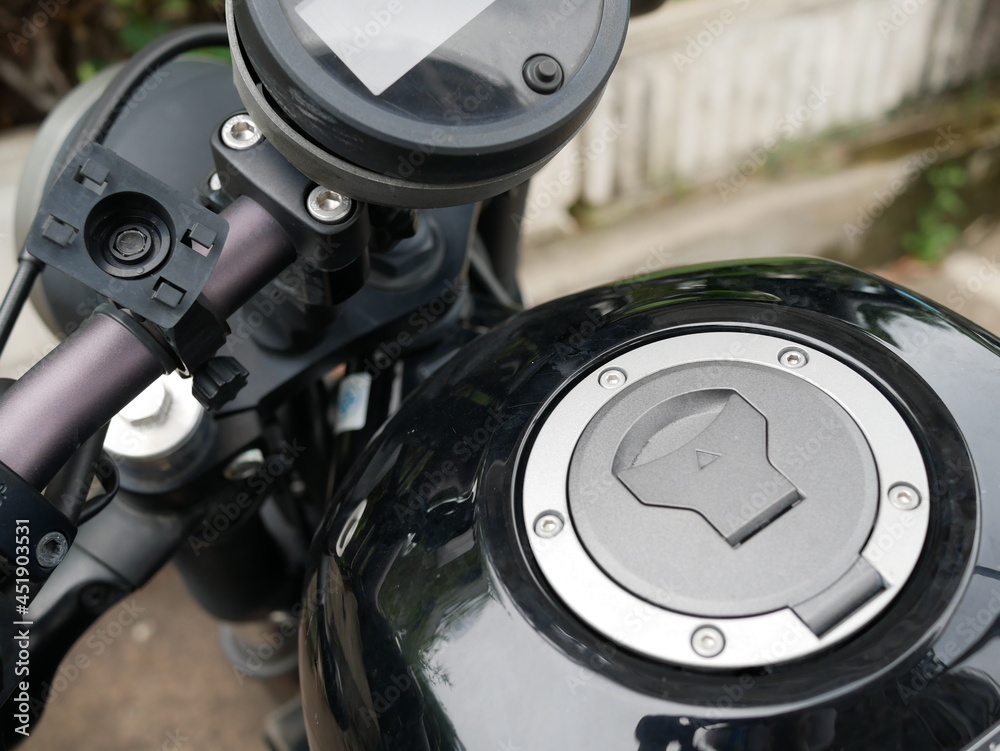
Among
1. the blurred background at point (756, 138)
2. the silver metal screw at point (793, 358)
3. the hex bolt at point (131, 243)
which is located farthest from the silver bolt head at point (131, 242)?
the blurred background at point (756, 138)

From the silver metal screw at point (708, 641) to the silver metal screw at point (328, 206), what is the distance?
0.39 metres

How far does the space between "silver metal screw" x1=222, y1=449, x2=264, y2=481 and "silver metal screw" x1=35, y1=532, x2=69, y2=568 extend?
0.28m

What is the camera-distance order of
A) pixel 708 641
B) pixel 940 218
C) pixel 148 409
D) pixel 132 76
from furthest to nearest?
pixel 940 218
pixel 132 76
pixel 148 409
pixel 708 641

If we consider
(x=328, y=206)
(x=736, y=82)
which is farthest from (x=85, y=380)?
(x=736, y=82)

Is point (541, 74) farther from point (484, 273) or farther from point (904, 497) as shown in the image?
point (484, 273)

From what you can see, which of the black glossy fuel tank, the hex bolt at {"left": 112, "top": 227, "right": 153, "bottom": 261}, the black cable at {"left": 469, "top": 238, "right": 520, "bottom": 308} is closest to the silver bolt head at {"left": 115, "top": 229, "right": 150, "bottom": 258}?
the hex bolt at {"left": 112, "top": 227, "right": 153, "bottom": 261}

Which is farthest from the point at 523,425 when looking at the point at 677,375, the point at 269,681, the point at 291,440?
the point at 269,681

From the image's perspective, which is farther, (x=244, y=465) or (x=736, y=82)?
(x=736, y=82)

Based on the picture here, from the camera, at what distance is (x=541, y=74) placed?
645 millimetres

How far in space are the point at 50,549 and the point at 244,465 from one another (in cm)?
30

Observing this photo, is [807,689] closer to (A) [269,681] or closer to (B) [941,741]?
(B) [941,741]

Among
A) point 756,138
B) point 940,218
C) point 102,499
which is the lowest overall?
point 940,218

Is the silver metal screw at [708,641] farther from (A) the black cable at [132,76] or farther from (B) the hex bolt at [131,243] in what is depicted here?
(A) the black cable at [132,76]

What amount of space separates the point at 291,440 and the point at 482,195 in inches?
20.4
